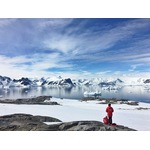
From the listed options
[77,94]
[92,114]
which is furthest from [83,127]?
[77,94]

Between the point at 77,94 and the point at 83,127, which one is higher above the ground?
the point at 77,94

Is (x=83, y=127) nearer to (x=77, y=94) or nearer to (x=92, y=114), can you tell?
(x=92, y=114)

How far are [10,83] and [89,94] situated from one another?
435 feet

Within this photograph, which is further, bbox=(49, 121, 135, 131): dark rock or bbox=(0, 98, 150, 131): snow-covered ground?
bbox=(0, 98, 150, 131): snow-covered ground

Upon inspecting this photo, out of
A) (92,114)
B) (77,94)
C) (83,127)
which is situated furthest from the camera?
(77,94)

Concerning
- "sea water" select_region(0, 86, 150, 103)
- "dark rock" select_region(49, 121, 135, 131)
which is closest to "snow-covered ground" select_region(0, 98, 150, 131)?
"dark rock" select_region(49, 121, 135, 131)

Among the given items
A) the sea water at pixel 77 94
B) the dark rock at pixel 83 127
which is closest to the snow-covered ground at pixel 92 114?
the dark rock at pixel 83 127

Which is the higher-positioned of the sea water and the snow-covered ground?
the sea water

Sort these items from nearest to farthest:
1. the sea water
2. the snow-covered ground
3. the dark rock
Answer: the dark rock → the snow-covered ground → the sea water

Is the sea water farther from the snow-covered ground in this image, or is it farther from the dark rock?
the dark rock

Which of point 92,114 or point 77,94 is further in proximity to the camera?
point 77,94

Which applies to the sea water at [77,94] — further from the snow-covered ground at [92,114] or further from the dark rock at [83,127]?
the dark rock at [83,127]
